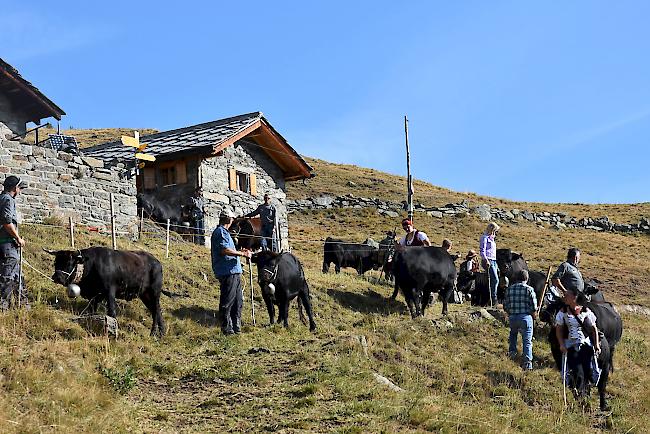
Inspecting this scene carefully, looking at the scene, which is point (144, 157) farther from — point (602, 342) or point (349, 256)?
point (602, 342)

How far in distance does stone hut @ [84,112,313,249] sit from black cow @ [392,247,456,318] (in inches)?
312

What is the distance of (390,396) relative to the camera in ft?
33.4

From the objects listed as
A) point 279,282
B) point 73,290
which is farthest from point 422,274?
point 73,290

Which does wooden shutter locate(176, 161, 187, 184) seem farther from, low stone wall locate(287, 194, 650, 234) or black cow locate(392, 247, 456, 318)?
low stone wall locate(287, 194, 650, 234)

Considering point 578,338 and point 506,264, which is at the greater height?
point 506,264

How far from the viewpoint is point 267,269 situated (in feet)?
46.8

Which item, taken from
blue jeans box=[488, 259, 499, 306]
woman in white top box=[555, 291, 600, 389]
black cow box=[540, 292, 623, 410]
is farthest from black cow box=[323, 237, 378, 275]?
woman in white top box=[555, 291, 600, 389]

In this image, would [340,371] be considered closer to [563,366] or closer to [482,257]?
[563,366]

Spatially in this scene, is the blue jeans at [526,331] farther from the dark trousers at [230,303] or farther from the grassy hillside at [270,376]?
the dark trousers at [230,303]

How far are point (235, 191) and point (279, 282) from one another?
13005mm

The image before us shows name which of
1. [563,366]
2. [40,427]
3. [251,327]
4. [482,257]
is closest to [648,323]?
[482,257]

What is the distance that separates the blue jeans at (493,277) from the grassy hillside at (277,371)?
143 centimetres

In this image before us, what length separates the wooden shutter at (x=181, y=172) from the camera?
26078mm

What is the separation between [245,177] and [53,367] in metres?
18.5
